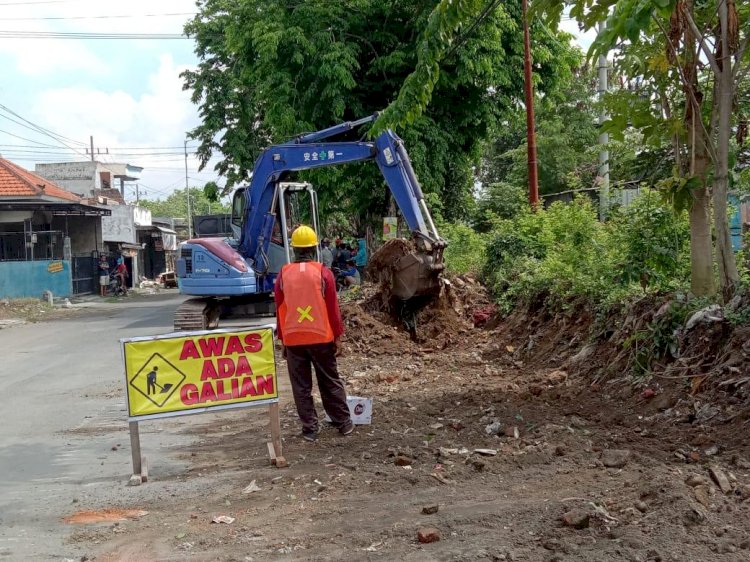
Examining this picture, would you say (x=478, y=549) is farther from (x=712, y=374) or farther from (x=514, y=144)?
(x=514, y=144)

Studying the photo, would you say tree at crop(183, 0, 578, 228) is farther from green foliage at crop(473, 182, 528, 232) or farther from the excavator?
green foliage at crop(473, 182, 528, 232)

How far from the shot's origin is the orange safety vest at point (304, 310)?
6.99 m

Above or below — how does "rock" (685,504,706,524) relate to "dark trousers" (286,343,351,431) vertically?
below

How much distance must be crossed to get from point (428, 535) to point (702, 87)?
5950mm

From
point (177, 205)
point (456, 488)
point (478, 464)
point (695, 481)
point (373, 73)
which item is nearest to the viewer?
point (695, 481)

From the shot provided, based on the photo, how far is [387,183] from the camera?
1402 centimetres

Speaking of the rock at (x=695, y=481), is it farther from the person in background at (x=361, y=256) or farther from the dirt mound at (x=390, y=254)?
the person in background at (x=361, y=256)

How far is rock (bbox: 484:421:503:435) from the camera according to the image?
6.64m

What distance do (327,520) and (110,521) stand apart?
160 centimetres

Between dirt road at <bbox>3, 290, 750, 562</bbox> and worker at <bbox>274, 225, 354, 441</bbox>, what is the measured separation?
0.26 meters

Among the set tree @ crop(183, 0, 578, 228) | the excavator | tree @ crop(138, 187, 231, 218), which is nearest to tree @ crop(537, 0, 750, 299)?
the excavator

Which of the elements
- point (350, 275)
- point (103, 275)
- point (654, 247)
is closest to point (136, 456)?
point (654, 247)

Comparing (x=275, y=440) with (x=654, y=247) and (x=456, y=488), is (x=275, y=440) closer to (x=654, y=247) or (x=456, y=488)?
(x=456, y=488)

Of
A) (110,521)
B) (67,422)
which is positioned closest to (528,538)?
(110,521)
